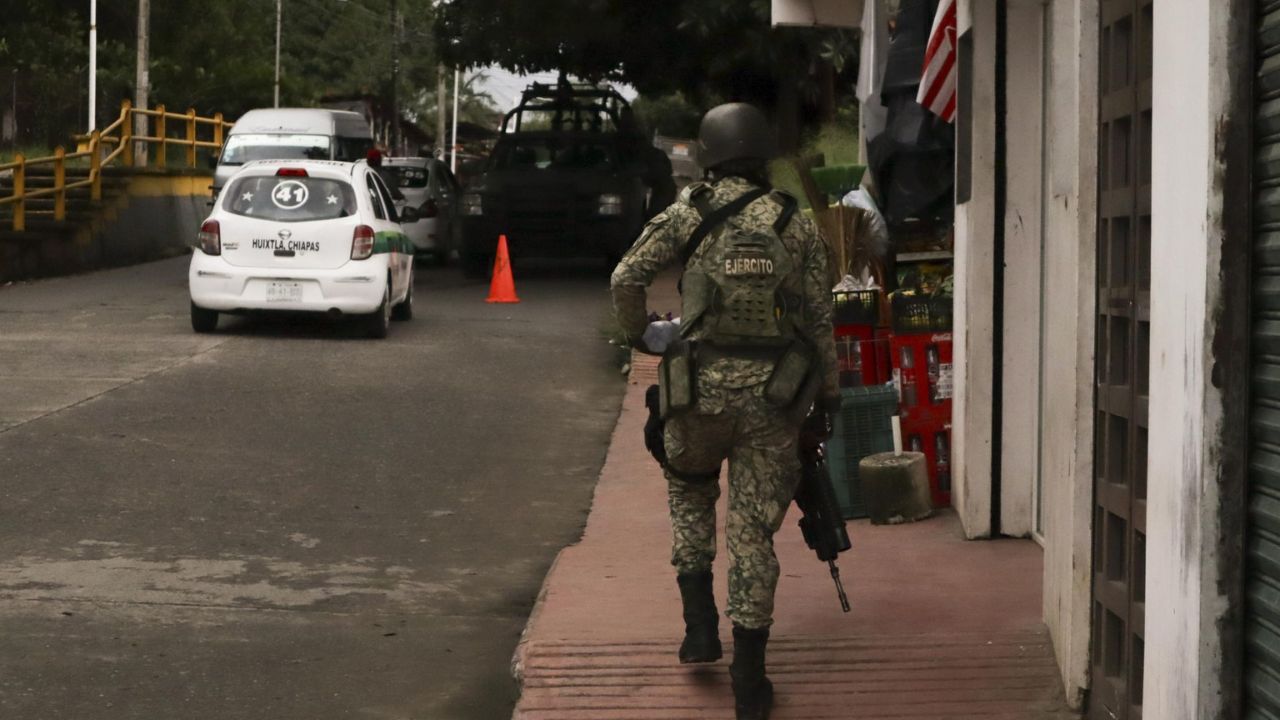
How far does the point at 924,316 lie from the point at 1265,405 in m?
5.19

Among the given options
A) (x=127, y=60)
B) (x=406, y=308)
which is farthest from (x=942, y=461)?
(x=127, y=60)

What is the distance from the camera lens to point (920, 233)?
1125 centimetres

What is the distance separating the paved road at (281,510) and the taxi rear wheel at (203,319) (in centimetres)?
26

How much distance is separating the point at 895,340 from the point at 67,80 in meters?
35.5

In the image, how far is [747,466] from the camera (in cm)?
562

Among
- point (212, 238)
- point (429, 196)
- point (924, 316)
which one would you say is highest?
point (429, 196)

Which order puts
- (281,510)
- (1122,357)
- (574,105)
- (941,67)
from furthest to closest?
(574,105)
(941,67)
(281,510)
(1122,357)

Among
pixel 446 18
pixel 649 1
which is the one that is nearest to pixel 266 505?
pixel 649 1

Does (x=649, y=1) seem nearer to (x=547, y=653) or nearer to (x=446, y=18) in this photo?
(x=446, y=18)

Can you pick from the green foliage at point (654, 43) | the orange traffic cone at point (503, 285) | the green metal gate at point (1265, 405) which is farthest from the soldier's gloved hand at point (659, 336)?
the green foliage at point (654, 43)

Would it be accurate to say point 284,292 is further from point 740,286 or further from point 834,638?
point 740,286

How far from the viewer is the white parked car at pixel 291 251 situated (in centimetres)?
1591

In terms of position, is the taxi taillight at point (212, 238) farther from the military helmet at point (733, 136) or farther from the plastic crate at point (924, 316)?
the military helmet at point (733, 136)

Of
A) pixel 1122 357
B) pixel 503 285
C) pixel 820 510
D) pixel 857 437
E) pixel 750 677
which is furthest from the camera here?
pixel 503 285
